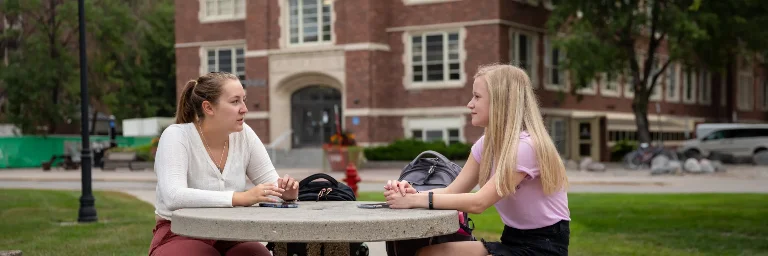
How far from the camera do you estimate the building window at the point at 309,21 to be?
132 feet

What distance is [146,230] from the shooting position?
12.8 metres

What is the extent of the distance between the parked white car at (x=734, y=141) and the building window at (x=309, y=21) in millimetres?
15349

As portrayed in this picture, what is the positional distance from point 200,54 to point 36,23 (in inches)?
343

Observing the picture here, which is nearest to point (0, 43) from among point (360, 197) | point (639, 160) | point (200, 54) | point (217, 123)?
point (200, 54)

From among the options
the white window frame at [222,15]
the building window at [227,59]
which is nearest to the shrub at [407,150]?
the building window at [227,59]

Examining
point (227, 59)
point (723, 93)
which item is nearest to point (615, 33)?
point (227, 59)

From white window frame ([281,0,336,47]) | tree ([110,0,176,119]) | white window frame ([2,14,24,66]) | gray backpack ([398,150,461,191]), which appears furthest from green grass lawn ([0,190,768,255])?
tree ([110,0,176,119])

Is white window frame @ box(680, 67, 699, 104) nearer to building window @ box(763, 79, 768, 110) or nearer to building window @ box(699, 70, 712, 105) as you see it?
building window @ box(699, 70, 712, 105)

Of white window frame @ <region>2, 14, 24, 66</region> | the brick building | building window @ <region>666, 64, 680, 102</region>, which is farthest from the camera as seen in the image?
building window @ <region>666, 64, 680, 102</region>

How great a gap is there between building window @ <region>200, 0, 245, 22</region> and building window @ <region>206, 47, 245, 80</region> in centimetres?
133

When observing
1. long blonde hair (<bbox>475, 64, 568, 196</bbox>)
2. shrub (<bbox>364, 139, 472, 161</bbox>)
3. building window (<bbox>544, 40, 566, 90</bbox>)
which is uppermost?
building window (<bbox>544, 40, 566, 90</bbox>)

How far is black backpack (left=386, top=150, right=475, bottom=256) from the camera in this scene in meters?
5.47

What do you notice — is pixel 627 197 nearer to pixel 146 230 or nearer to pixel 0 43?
pixel 146 230

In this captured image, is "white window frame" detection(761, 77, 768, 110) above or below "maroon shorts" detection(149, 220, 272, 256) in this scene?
above
